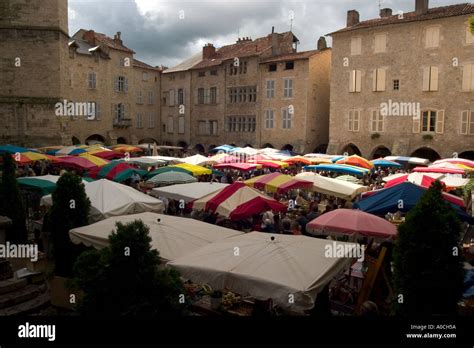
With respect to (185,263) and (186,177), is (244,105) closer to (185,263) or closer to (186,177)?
(186,177)

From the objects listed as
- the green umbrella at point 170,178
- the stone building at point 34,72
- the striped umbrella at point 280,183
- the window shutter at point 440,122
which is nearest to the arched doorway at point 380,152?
the window shutter at point 440,122

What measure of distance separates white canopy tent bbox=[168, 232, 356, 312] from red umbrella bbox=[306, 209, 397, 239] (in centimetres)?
166

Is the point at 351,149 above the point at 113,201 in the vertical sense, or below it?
above

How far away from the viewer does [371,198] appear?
33.1 ft

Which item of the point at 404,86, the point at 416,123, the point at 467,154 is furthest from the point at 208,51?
the point at 467,154

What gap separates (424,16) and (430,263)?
1080 inches

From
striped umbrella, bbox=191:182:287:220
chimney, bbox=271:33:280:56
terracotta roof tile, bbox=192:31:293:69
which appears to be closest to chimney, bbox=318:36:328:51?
chimney, bbox=271:33:280:56

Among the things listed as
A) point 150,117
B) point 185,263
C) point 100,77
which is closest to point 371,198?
point 185,263

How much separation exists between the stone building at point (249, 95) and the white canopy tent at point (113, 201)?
25.3 metres

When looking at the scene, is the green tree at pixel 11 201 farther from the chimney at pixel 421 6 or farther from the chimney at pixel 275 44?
the chimney at pixel 275 44

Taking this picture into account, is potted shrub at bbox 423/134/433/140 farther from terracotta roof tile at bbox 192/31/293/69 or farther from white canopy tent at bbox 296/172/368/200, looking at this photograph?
white canopy tent at bbox 296/172/368/200

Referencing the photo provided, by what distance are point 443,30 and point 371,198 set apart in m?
22.0

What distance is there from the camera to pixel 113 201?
9344 mm

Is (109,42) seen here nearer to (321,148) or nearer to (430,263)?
(321,148)
